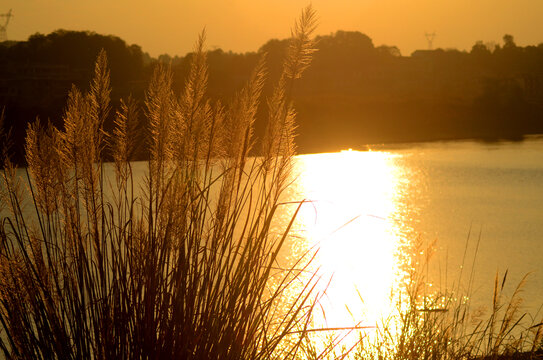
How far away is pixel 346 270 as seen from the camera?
8.25 metres

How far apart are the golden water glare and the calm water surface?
3cm

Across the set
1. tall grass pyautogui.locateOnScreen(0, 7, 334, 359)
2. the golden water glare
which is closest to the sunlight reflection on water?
the golden water glare

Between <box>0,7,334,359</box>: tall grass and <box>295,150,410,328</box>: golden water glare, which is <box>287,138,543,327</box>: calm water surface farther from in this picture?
<box>0,7,334,359</box>: tall grass

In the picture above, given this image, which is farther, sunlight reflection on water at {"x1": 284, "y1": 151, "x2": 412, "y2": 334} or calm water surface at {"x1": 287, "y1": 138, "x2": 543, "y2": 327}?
calm water surface at {"x1": 287, "y1": 138, "x2": 543, "y2": 327}

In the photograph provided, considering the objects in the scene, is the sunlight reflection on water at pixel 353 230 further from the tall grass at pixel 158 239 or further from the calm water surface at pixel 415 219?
the tall grass at pixel 158 239

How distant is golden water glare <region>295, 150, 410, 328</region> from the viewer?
15.5 feet

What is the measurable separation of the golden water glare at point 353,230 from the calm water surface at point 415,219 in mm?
27

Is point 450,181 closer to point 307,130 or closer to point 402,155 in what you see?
point 402,155

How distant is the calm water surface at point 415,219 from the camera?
654 cm

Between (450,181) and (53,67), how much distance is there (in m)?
13.3

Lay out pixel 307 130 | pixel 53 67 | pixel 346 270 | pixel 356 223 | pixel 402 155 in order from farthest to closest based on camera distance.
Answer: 1. pixel 307 130
2. pixel 402 155
3. pixel 53 67
4. pixel 356 223
5. pixel 346 270

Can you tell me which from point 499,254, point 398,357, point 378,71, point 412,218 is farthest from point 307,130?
point 398,357

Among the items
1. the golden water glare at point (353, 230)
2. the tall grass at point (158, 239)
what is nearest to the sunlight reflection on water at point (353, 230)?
the golden water glare at point (353, 230)

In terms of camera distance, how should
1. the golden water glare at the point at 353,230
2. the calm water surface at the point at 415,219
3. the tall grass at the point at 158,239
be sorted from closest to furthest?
the tall grass at the point at 158,239 < the golden water glare at the point at 353,230 < the calm water surface at the point at 415,219
